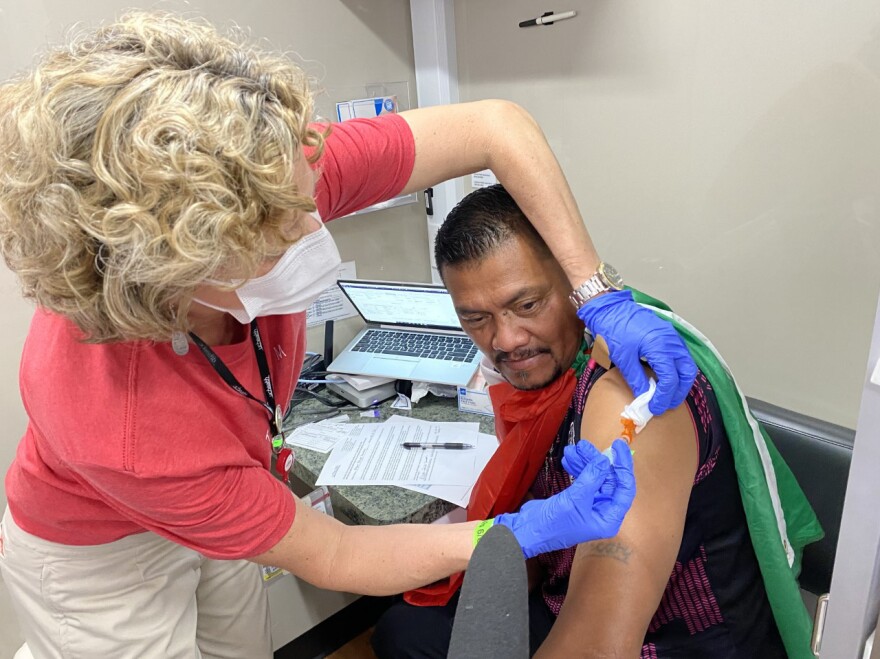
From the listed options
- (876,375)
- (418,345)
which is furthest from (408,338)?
(876,375)

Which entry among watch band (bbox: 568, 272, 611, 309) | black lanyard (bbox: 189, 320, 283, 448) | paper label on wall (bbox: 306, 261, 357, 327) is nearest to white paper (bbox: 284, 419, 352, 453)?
paper label on wall (bbox: 306, 261, 357, 327)

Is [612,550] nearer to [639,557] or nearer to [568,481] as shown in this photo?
[639,557]

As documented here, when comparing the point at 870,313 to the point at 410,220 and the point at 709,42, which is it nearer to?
the point at 709,42

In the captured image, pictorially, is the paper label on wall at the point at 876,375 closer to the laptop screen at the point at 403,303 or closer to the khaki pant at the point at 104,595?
the khaki pant at the point at 104,595

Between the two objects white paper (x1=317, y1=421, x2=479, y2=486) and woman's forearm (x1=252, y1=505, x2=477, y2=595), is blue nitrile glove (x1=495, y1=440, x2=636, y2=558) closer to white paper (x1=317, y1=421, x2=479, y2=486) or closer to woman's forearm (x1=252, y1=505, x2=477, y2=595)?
woman's forearm (x1=252, y1=505, x2=477, y2=595)

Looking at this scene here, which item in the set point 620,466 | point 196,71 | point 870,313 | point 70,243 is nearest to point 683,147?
point 870,313

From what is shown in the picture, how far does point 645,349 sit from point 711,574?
370mm

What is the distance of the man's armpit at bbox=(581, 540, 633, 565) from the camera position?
84 centimetres

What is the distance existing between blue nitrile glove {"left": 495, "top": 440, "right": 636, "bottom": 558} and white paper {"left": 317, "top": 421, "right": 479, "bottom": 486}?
59 cm

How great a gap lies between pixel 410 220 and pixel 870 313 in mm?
1324

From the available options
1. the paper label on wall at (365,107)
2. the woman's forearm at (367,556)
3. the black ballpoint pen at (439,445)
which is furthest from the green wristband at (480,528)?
the paper label on wall at (365,107)

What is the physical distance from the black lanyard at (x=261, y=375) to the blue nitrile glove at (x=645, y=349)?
0.51 meters

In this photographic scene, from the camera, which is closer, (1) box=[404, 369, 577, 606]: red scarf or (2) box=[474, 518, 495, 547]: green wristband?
(2) box=[474, 518, 495, 547]: green wristband

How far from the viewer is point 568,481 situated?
43.8 inches
